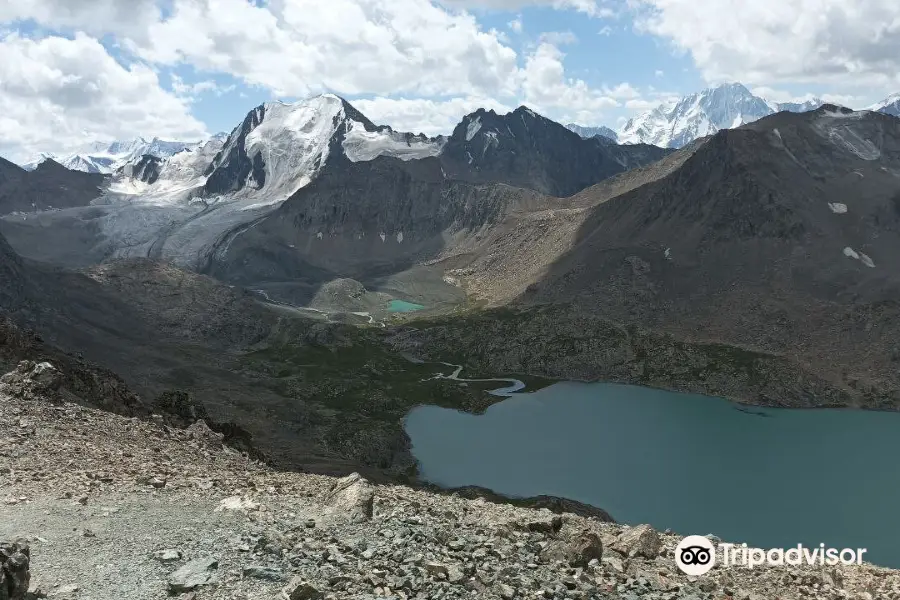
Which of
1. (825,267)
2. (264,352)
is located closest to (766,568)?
(264,352)

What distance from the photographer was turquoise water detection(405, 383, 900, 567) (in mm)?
86312

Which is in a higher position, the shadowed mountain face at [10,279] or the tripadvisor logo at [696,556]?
the shadowed mountain face at [10,279]

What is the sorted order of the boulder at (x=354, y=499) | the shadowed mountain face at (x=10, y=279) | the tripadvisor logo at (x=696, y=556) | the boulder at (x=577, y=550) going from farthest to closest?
the shadowed mountain face at (x=10, y=279), the boulder at (x=354, y=499), the tripadvisor logo at (x=696, y=556), the boulder at (x=577, y=550)

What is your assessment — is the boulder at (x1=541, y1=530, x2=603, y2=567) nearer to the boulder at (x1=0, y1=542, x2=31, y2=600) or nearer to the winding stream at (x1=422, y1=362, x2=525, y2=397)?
the boulder at (x1=0, y1=542, x2=31, y2=600)

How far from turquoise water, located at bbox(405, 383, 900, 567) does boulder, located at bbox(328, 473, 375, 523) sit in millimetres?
64900

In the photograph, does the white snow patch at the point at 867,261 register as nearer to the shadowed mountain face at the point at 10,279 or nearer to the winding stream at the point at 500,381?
the winding stream at the point at 500,381

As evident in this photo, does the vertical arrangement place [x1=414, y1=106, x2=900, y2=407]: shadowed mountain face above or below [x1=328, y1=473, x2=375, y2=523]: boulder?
above

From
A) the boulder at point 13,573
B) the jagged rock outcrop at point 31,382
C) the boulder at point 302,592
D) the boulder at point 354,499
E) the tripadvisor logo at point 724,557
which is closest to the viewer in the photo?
the boulder at point 13,573

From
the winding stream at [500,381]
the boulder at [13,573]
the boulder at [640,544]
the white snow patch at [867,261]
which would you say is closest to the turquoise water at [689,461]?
the winding stream at [500,381]

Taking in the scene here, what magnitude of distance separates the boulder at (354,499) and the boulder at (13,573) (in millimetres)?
10692

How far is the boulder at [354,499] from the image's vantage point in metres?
25.6

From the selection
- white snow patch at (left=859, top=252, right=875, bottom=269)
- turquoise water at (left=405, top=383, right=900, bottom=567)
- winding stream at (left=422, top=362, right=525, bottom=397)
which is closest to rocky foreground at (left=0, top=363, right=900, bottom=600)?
turquoise water at (left=405, top=383, right=900, bottom=567)

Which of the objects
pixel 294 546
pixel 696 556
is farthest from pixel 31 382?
pixel 696 556

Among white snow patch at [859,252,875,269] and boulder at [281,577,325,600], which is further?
white snow patch at [859,252,875,269]
